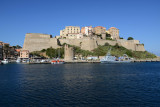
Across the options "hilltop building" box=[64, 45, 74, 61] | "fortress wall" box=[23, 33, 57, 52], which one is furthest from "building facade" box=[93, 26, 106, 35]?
"hilltop building" box=[64, 45, 74, 61]

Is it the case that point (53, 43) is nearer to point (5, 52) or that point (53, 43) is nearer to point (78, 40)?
point (78, 40)

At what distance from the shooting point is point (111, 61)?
48.0 metres

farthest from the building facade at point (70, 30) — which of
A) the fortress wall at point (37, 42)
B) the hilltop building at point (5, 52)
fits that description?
the hilltop building at point (5, 52)

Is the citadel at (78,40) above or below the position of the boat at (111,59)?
above

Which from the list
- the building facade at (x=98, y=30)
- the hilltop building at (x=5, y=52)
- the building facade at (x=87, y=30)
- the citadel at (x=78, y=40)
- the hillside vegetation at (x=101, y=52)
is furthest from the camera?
the building facade at (x=98, y=30)

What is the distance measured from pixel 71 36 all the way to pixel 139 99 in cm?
4757

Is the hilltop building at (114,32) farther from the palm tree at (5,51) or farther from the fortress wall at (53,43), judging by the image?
the palm tree at (5,51)

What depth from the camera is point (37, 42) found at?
5000 cm

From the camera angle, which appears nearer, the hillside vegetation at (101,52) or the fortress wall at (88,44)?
the hillside vegetation at (101,52)

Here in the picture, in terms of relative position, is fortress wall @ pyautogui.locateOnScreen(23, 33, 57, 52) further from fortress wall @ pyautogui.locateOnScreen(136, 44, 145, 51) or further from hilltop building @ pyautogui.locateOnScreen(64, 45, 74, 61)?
fortress wall @ pyautogui.locateOnScreen(136, 44, 145, 51)

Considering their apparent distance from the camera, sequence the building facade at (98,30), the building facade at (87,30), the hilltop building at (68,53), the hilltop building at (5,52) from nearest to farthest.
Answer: the hilltop building at (68,53), the hilltop building at (5,52), the building facade at (87,30), the building facade at (98,30)

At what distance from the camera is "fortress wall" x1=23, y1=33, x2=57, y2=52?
162 ft

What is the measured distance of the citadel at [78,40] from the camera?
49.9m

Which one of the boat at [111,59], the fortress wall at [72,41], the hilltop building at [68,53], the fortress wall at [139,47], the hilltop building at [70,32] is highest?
the hilltop building at [70,32]
